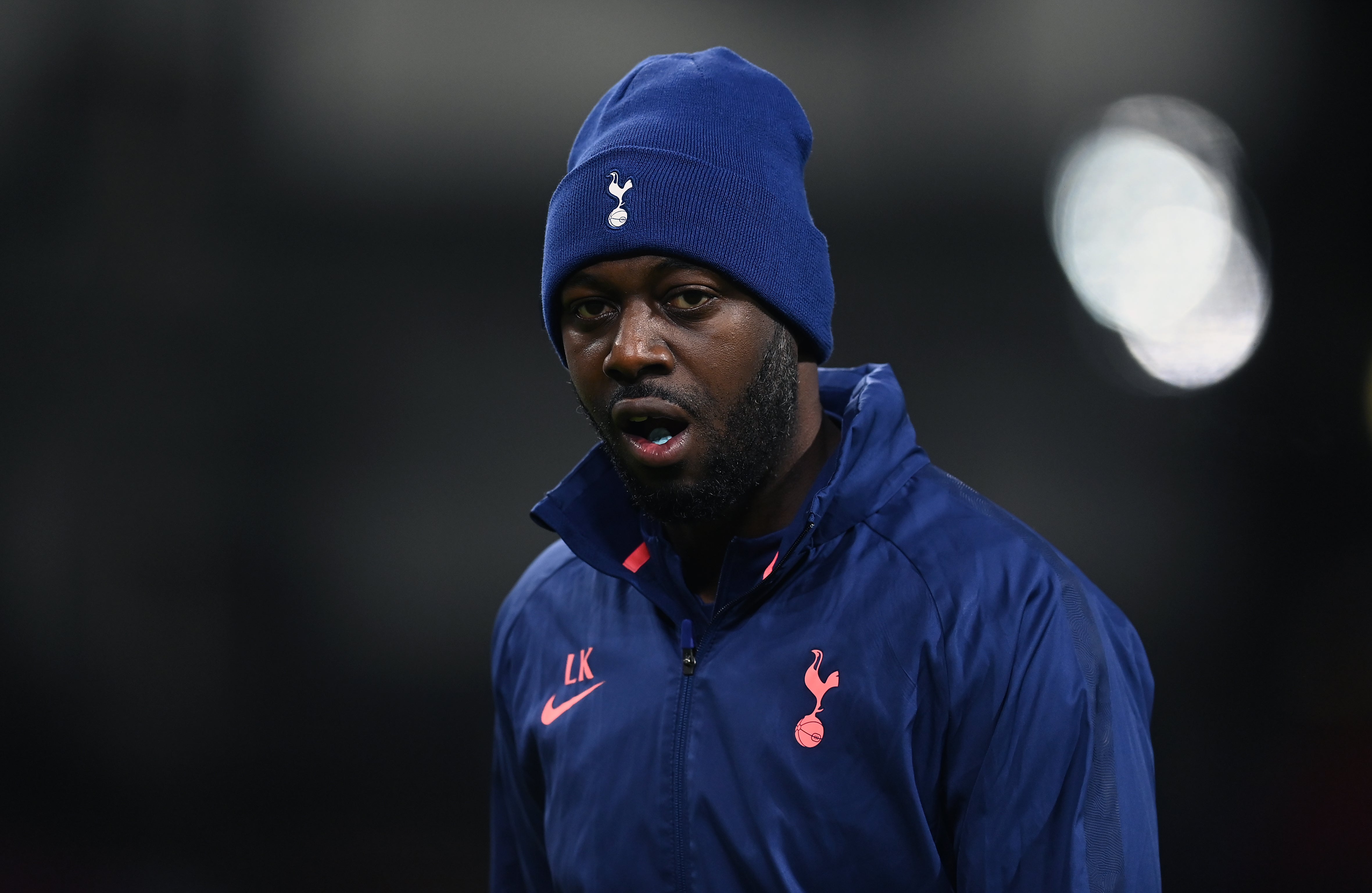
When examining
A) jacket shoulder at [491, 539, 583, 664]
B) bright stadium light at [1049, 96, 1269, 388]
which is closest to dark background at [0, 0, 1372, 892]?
bright stadium light at [1049, 96, 1269, 388]

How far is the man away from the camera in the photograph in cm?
87

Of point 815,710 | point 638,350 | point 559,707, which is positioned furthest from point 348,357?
point 815,710

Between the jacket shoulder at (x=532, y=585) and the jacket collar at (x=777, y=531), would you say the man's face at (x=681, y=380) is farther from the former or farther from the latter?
the jacket shoulder at (x=532, y=585)

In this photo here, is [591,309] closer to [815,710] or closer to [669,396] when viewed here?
[669,396]

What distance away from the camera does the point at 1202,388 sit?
2133mm

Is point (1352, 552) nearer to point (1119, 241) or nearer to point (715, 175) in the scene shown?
point (1119, 241)

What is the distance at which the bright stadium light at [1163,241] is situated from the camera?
84.6 inches

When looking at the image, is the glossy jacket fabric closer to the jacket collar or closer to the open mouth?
the jacket collar

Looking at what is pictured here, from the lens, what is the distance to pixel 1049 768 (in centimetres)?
84

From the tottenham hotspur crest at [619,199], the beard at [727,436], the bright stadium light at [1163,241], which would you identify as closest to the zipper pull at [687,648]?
the beard at [727,436]

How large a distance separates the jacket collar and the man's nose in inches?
7.1

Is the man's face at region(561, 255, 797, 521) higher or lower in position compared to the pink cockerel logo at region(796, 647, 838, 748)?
higher

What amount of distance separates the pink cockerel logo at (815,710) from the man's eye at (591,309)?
38 cm

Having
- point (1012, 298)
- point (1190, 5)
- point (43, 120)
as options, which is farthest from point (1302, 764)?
point (43, 120)
